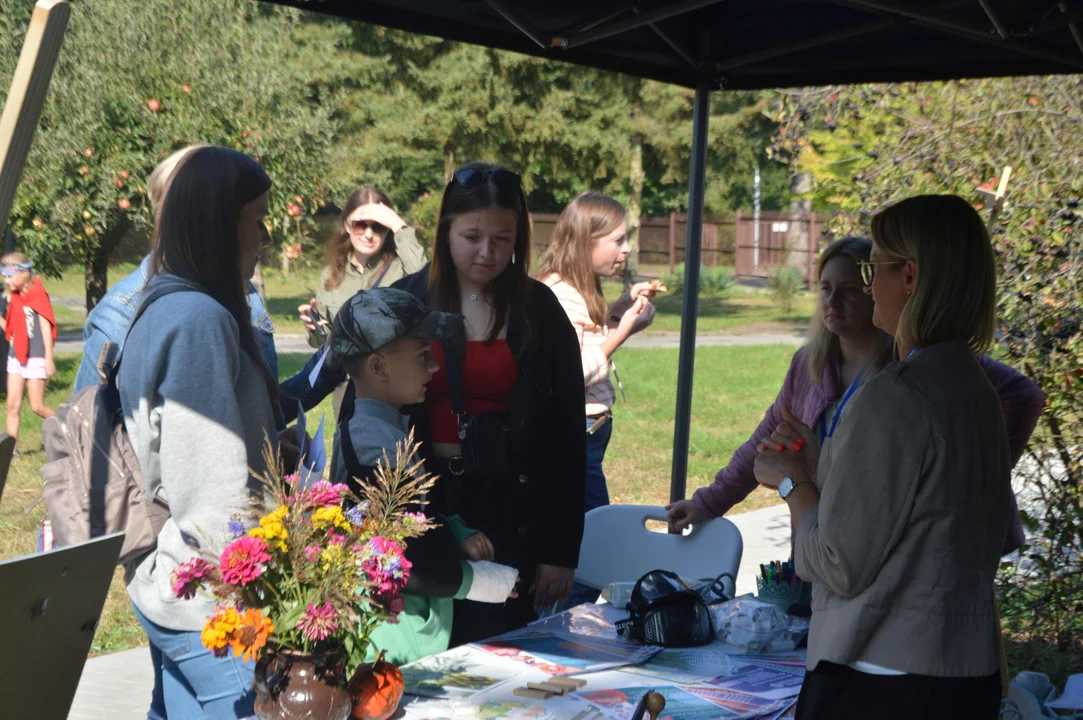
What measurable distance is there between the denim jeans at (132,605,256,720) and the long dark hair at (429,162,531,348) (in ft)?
3.57

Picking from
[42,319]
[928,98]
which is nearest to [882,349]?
[928,98]

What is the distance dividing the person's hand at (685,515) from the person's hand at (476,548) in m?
1.06

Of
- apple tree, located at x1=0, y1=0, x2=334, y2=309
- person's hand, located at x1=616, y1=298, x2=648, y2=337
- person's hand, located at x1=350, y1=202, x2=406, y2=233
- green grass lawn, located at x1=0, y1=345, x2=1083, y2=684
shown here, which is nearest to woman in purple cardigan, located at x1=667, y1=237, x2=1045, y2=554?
person's hand, located at x1=616, y1=298, x2=648, y2=337

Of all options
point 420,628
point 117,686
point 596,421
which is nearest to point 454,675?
point 420,628

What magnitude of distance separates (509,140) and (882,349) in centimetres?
2194

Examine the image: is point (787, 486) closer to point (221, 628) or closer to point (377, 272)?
point (221, 628)

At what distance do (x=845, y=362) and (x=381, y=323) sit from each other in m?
1.36

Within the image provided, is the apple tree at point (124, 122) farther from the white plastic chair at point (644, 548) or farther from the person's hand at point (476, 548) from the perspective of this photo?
the person's hand at point (476, 548)

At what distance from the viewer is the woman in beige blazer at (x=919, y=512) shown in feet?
5.63

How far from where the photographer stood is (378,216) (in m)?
4.95

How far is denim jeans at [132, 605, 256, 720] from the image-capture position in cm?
203

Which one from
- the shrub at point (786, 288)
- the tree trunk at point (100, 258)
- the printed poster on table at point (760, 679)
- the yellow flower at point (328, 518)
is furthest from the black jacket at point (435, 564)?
the shrub at point (786, 288)

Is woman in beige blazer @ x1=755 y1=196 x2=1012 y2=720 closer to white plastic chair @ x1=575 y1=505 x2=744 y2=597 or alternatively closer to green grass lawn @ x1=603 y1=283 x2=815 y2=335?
white plastic chair @ x1=575 y1=505 x2=744 y2=597

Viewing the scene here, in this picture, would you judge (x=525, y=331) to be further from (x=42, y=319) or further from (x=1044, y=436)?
(x=42, y=319)
